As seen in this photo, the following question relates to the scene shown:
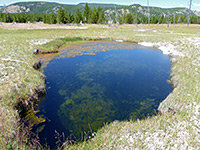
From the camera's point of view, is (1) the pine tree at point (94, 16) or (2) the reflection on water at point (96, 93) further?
(1) the pine tree at point (94, 16)

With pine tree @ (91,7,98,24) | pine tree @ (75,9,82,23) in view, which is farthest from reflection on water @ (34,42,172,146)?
pine tree @ (75,9,82,23)

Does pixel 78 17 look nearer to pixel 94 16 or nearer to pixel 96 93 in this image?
pixel 94 16

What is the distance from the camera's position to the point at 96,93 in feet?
45.0

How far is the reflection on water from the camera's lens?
386 inches

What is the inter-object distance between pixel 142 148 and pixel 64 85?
35.6 feet

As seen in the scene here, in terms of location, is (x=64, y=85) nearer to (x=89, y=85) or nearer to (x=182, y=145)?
(x=89, y=85)

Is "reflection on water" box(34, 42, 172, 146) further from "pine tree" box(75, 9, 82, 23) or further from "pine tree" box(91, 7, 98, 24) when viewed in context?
"pine tree" box(75, 9, 82, 23)

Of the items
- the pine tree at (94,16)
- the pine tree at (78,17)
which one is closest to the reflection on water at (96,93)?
the pine tree at (94,16)

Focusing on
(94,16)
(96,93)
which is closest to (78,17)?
(94,16)

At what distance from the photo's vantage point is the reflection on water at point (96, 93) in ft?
32.2

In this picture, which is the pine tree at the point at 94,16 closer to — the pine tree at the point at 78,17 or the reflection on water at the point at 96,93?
the pine tree at the point at 78,17

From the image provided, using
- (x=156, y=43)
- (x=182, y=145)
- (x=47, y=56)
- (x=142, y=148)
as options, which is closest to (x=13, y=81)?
(x=142, y=148)

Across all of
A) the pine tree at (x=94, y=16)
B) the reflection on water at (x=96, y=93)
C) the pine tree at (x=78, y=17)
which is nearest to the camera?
the reflection on water at (x=96, y=93)

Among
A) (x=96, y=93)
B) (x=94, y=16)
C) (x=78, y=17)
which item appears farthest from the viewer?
(x=78, y=17)
